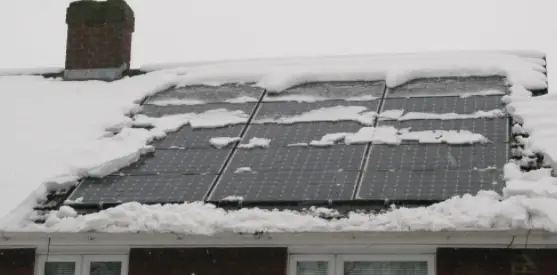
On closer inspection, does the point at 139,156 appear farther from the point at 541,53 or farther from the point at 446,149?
the point at 541,53

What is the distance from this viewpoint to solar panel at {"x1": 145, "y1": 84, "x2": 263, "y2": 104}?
1130cm

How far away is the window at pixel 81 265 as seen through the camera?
826 cm

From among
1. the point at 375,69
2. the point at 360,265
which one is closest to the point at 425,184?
the point at 360,265

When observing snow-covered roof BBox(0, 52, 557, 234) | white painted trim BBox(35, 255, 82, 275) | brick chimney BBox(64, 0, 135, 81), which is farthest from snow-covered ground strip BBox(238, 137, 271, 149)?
brick chimney BBox(64, 0, 135, 81)

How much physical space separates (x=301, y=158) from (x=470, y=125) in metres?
2.01

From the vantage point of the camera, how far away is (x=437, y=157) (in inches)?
347

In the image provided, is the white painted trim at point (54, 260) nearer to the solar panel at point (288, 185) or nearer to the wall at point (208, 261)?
the wall at point (208, 261)

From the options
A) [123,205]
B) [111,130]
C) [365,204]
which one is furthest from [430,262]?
[111,130]

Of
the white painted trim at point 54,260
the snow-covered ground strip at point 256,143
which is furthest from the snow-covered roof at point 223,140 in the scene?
the white painted trim at point 54,260

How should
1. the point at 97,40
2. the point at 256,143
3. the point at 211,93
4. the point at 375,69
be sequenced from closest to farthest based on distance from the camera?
the point at 256,143 → the point at 211,93 → the point at 375,69 → the point at 97,40

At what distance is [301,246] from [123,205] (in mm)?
1821

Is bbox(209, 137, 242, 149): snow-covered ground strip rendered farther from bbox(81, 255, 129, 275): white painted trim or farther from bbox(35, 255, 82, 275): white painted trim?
bbox(35, 255, 82, 275): white painted trim

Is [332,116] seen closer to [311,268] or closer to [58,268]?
[311,268]

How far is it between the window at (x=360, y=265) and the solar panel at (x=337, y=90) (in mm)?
3400
